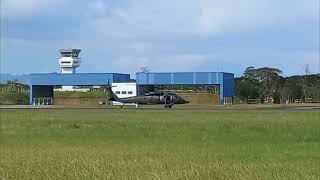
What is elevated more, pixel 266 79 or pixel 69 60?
pixel 69 60

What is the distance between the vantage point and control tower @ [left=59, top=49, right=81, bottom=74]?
184250 millimetres

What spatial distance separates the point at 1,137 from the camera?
83.7 ft

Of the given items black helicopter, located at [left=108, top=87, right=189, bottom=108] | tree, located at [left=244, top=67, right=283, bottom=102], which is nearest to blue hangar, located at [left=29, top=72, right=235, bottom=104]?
tree, located at [left=244, top=67, right=283, bottom=102]

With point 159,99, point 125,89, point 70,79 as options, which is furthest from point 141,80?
point 159,99

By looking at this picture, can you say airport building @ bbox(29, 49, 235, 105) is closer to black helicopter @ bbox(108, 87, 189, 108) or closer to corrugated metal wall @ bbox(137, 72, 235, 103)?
corrugated metal wall @ bbox(137, 72, 235, 103)

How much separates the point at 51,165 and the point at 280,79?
124 metres

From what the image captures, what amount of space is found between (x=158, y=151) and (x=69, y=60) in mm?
168264

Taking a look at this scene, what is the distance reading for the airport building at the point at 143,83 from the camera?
112 meters

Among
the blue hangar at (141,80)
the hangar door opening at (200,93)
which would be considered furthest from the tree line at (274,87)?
the blue hangar at (141,80)

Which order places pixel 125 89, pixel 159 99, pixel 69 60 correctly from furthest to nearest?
pixel 69 60
pixel 125 89
pixel 159 99

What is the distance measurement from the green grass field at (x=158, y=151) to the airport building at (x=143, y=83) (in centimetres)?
7887

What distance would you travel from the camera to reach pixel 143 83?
376 ft

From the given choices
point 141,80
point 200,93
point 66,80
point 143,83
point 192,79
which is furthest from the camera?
point 66,80

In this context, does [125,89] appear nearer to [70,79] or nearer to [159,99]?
[70,79]
